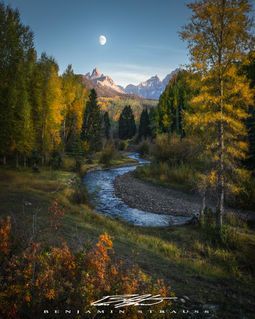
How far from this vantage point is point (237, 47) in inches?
452

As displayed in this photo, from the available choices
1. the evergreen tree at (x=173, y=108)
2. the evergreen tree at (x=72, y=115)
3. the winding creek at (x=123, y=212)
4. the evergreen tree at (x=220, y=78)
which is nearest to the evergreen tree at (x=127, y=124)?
the evergreen tree at (x=173, y=108)

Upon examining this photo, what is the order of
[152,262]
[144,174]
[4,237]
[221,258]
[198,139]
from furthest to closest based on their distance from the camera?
1. [144,174]
2. [198,139]
3. [221,258]
4. [152,262]
5. [4,237]

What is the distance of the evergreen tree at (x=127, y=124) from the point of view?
315 ft

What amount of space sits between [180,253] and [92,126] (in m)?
42.0

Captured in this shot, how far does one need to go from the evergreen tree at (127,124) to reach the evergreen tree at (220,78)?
84.8 meters

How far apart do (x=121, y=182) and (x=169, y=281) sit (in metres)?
23.7

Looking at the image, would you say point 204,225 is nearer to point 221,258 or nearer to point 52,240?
point 221,258

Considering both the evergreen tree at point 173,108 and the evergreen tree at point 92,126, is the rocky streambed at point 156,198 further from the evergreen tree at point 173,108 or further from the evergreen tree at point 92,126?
the evergreen tree at point 173,108

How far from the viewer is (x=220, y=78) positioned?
11.6 meters

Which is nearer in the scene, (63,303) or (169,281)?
(63,303)

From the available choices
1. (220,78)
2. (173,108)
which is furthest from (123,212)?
(173,108)

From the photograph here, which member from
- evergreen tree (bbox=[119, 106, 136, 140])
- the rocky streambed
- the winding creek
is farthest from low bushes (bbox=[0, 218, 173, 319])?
evergreen tree (bbox=[119, 106, 136, 140])

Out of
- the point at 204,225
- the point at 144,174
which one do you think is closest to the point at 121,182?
the point at 144,174

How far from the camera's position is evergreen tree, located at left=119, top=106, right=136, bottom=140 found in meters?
96.1
